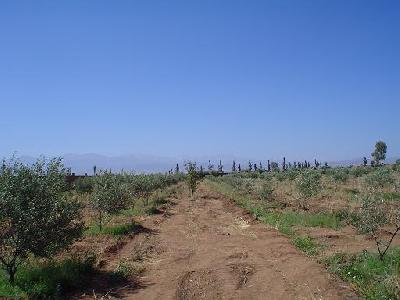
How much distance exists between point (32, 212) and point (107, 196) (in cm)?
1116

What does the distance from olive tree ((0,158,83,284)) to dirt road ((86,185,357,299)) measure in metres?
2.76

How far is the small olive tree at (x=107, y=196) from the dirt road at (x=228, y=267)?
7.45 feet

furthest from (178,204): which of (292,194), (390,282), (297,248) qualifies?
(390,282)

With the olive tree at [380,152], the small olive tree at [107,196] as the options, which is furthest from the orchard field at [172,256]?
the olive tree at [380,152]

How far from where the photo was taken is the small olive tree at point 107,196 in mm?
24781

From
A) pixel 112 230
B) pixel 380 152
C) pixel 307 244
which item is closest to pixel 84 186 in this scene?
pixel 112 230

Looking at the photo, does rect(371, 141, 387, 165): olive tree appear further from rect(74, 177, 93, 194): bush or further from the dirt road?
the dirt road

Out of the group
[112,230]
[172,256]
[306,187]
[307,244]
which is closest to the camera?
[172,256]

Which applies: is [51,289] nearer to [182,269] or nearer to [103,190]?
[182,269]

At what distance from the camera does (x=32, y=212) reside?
13.8 metres

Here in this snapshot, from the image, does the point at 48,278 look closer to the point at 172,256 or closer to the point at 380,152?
the point at 172,256

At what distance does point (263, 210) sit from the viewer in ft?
101

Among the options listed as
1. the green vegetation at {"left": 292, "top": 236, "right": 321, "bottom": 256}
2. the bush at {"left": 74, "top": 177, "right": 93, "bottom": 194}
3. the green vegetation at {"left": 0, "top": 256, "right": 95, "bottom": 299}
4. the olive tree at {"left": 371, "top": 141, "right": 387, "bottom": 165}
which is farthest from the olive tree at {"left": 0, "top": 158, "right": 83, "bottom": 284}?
the olive tree at {"left": 371, "top": 141, "right": 387, "bottom": 165}

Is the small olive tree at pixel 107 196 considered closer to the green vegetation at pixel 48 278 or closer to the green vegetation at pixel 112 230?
the green vegetation at pixel 112 230
